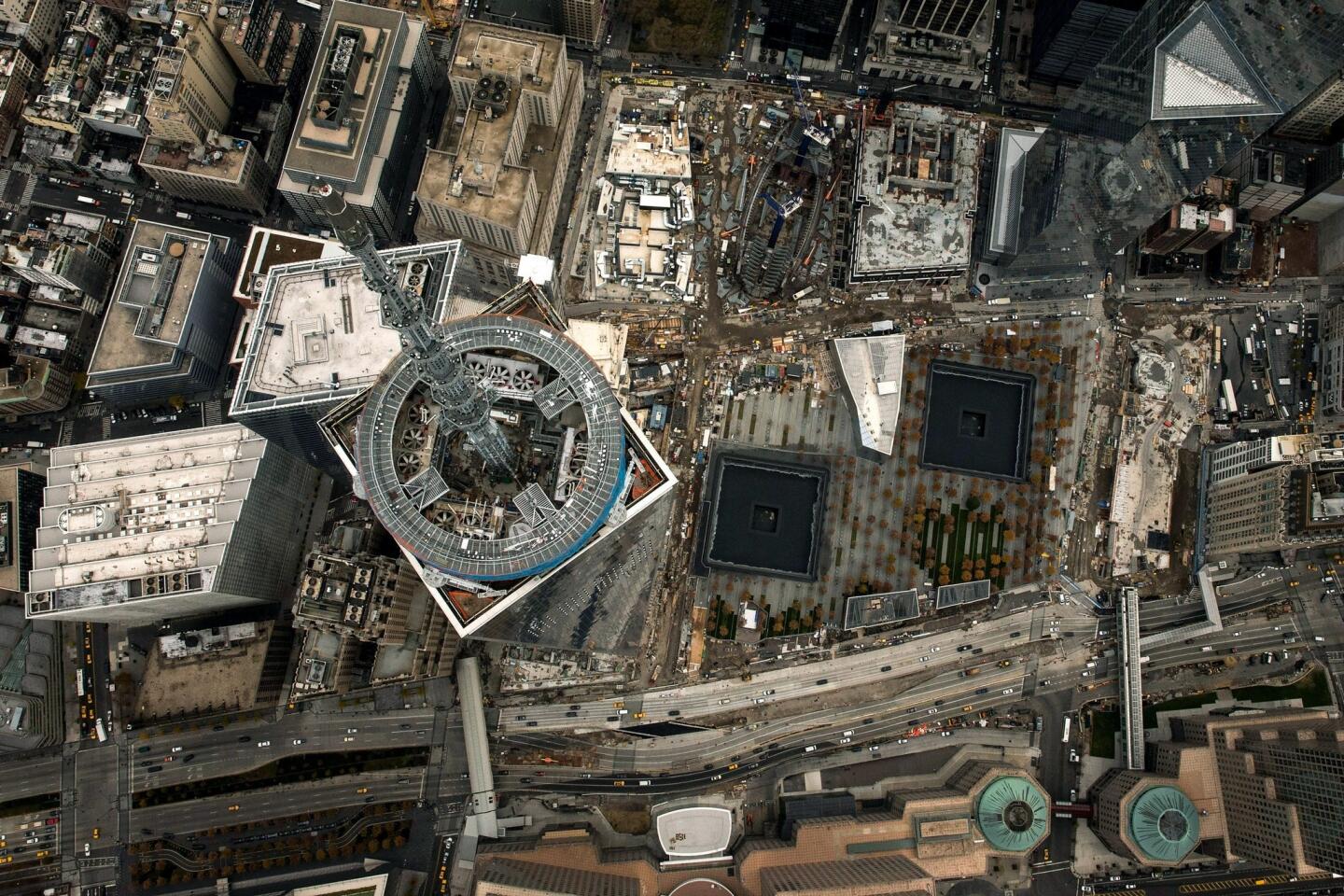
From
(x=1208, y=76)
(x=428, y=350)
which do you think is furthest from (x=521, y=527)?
(x=1208, y=76)

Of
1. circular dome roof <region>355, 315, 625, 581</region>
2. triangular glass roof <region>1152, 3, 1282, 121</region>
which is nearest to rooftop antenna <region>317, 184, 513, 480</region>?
circular dome roof <region>355, 315, 625, 581</region>

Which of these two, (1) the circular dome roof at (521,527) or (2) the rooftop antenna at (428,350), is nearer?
(2) the rooftop antenna at (428,350)

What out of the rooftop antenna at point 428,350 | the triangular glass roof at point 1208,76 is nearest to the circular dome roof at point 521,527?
the rooftop antenna at point 428,350

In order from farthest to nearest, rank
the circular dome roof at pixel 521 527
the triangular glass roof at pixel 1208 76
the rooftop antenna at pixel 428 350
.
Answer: the triangular glass roof at pixel 1208 76, the circular dome roof at pixel 521 527, the rooftop antenna at pixel 428 350

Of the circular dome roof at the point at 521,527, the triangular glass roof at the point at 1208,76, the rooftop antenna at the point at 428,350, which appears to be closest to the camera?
the rooftop antenna at the point at 428,350

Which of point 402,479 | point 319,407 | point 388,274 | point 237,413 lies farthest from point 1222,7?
point 237,413

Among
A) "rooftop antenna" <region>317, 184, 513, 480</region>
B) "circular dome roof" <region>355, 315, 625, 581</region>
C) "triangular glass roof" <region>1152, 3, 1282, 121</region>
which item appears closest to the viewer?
"rooftop antenna" <region>317, 184, 513, 480</region>

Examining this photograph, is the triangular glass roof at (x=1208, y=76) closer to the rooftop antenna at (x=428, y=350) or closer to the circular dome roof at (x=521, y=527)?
the circular dome roof at (x=521, y=527)

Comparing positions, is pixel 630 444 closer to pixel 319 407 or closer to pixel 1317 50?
pixel 319 407

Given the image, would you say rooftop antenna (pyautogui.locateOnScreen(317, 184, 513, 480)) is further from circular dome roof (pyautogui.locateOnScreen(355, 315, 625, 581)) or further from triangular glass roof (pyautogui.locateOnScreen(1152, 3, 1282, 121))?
triangular glass roof (pyautogui.locateOnScreen(1152, 3, 1282, 121))
